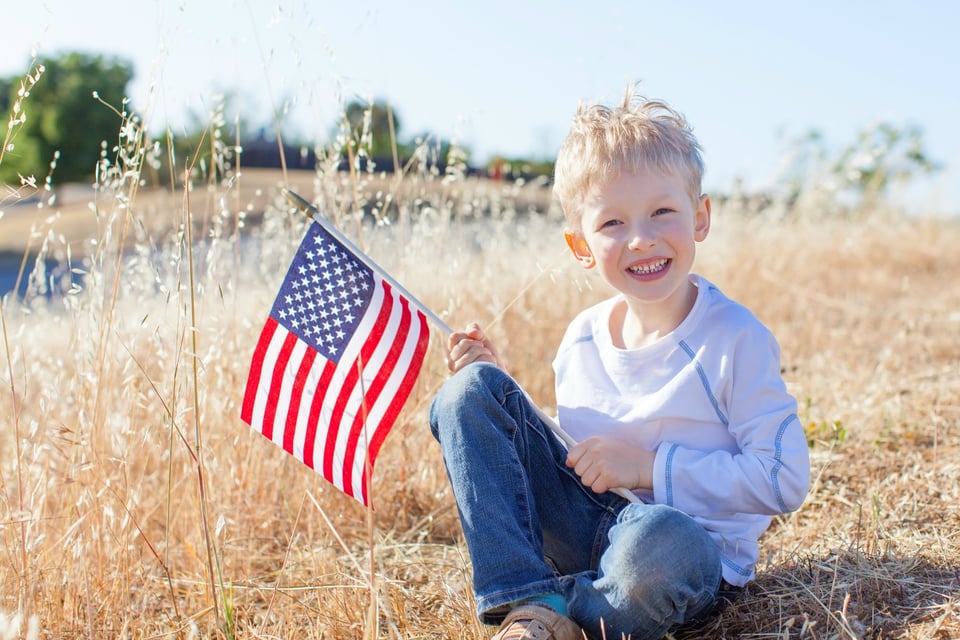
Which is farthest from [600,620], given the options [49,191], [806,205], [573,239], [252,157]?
[252,157]

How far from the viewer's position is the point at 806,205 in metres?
8.93

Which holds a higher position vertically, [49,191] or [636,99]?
[636,99]

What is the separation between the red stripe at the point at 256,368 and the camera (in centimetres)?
214

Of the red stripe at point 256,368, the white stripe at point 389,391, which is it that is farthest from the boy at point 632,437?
the red stripe at point 256,368

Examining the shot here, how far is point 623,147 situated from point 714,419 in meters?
0.67

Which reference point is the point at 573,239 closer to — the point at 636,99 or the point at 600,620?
the point at 636,99

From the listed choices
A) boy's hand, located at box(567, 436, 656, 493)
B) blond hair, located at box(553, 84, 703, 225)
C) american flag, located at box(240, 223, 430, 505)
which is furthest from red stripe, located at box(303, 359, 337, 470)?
blond hair, located at box(553, 84, 703, 225)

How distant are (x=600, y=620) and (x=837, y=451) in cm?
172

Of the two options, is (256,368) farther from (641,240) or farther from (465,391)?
(641,240)

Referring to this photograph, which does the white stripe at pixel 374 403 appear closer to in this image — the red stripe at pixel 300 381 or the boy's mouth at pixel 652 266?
the red stripe at pixel 300 381

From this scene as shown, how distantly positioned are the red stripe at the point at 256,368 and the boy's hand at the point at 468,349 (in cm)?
45

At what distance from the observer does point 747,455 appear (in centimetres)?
196

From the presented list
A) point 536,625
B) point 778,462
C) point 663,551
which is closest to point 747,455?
point 778,462

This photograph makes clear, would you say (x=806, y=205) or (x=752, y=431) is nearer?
(x=752, y=431)
